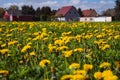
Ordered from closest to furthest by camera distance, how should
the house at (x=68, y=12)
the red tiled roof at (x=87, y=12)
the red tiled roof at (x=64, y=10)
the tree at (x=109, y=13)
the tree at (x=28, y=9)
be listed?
the house at (x=68, y=12) → the red tiled roof at (x=64, y=10) → the tree at (x=28, y=9) → the tree at (x=109, y=13) → the red tiled roof at (x=87, y=12)

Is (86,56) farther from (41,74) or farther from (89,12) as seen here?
(89,12)

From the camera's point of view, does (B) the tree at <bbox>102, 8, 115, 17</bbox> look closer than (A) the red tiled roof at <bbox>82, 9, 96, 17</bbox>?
Yes

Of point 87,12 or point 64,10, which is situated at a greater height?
point 64,10

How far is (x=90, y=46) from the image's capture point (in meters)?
5.01

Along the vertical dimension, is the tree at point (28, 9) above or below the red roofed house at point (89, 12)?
above

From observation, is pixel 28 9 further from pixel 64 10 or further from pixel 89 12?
pixel 89 12

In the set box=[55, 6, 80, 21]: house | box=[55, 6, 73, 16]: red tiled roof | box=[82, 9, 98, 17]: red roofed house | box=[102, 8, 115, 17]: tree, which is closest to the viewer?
box=[55, 6, 80, 21]: house

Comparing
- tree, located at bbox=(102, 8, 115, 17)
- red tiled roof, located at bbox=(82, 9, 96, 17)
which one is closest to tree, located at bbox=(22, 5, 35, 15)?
red tiled roof, located at bbox=(82, 9, 96, 17)

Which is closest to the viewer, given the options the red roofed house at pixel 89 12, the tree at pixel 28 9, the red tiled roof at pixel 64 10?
the red tiled roof at pixel 64 10

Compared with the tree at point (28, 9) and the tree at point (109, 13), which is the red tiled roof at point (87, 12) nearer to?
the tree at point (109, 13)

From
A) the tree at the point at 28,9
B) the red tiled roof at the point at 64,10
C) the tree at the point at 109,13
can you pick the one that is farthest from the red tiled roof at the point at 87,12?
the tree at the point at 28,9

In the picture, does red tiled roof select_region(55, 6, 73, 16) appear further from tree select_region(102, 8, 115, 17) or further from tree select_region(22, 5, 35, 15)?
tree select_region(102, 8, 115, 17)

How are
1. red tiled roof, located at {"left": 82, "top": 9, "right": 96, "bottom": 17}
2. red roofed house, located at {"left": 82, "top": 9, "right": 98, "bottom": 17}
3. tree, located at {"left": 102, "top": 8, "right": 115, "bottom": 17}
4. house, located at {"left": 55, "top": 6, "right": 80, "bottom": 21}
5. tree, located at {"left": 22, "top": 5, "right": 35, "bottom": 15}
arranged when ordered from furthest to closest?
red tiled roof, located at {"left": 82, "top": 9, "right": 96, "bottom": 17}
red roofed house, located at {"left": 82, "top": 9, "right": 98, "bottom": 17}
tree, located at {"left": 102, "top": 8, "right": 115, "bottom": 17}
tree, located at {"left": 22, "top": 5, "right": 35, "bottom": 15}
house, located at {"left": 55, "top": 6, "right": 80, "bottom": 21}

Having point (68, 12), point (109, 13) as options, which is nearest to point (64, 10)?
point (68, 12)
